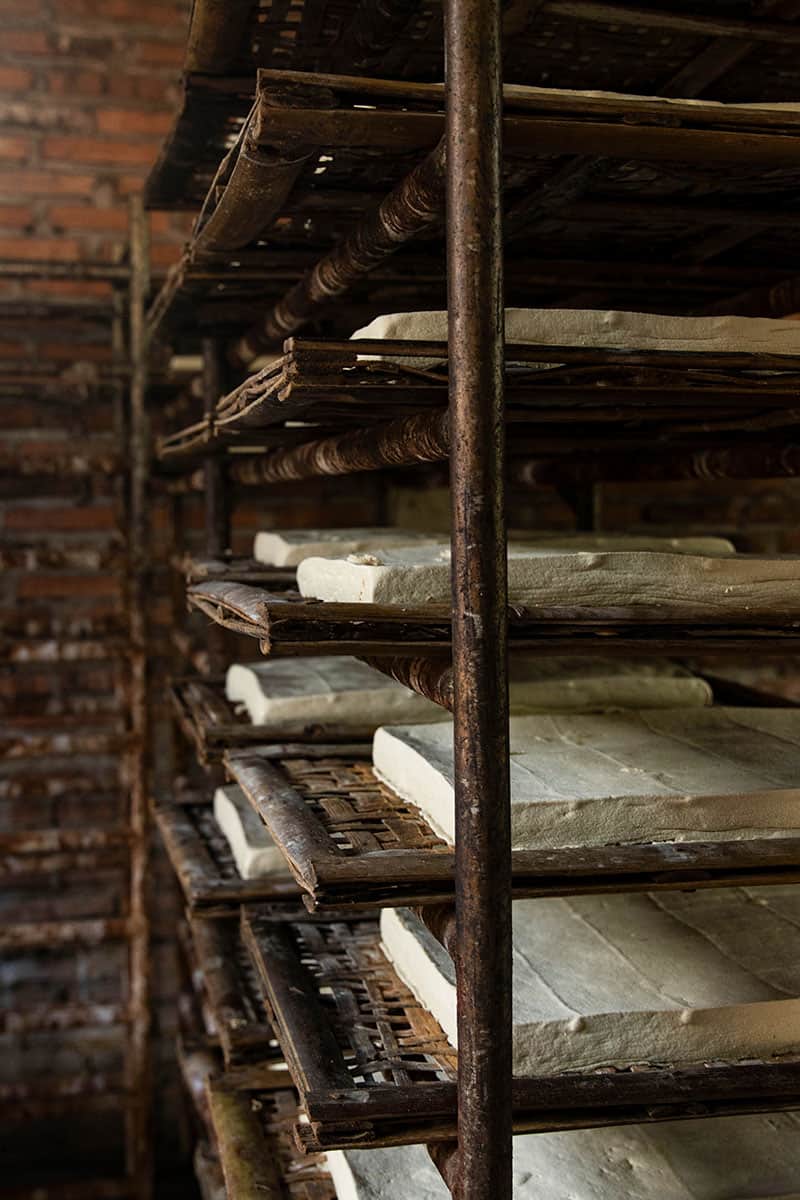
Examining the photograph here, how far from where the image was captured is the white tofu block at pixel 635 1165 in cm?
128

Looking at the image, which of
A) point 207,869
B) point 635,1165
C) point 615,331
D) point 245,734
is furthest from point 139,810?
point 615,331

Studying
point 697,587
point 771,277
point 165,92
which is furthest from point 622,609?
point 165,92

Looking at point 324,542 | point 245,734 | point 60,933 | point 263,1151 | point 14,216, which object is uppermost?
point 14,216

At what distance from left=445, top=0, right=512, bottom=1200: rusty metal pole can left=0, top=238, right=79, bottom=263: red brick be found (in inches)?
95.2

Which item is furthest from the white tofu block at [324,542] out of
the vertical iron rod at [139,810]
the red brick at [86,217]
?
the red brick at [86,217]

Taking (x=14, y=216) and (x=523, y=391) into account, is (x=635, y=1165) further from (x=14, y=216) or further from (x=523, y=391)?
(x=14, y=216)

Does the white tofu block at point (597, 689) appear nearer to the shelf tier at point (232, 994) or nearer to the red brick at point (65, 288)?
the shelf tier at point (232, 994)

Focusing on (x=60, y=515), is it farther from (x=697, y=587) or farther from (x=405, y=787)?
(x=697, y=587)

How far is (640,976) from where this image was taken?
132 centimetres

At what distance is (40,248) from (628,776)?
2.48m

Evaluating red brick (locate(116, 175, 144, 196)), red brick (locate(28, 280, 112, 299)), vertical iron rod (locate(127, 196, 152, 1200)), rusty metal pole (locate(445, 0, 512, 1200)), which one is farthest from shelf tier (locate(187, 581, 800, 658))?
red brick (locate(116, 175, 144, 196))

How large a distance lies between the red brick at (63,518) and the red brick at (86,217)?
Result: 70 centimetres

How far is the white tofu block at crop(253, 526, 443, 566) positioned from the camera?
6.05 feet

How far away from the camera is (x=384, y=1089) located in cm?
114
